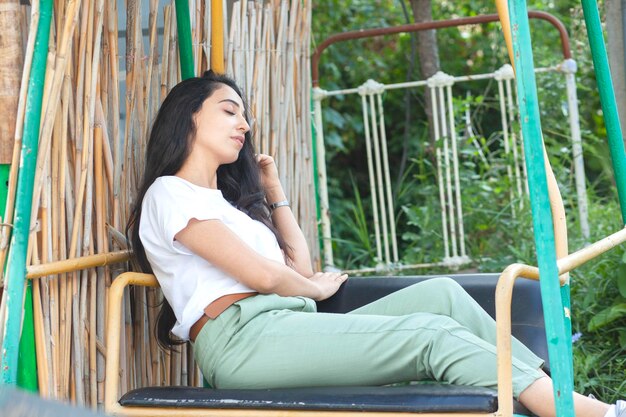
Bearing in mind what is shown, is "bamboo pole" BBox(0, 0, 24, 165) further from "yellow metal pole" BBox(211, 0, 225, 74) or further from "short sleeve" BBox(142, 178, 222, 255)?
"yellow metal pole" BBox(211, 0, 225, 74)

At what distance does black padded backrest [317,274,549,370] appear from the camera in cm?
264

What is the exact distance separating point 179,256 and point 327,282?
51cm

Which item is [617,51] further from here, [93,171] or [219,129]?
[93,171]

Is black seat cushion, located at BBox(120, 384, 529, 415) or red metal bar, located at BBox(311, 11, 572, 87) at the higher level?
red metal bar, located at BBox(311, 11, 572, 87)

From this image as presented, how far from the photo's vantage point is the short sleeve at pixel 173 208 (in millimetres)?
2414

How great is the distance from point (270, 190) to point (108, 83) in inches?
25.8

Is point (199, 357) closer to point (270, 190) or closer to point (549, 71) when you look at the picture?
point (270, 190)

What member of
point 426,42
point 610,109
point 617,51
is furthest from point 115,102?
point 426,42

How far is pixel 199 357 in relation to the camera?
2441 mm

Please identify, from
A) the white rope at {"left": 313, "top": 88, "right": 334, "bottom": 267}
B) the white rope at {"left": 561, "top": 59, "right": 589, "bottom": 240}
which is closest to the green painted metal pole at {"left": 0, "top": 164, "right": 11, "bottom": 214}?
the white rope at {"left": 313, "top": 88, "right": 334, "bottom": 267}

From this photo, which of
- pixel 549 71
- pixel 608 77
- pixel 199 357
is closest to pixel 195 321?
pixel 199 357

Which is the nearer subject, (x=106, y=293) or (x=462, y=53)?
(x=106, y=293)

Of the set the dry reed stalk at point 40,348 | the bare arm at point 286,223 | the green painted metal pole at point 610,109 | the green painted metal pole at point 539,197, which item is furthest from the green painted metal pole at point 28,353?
the green painted metal pole at point 610,109

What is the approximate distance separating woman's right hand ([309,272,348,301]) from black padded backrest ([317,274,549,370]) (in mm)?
29
